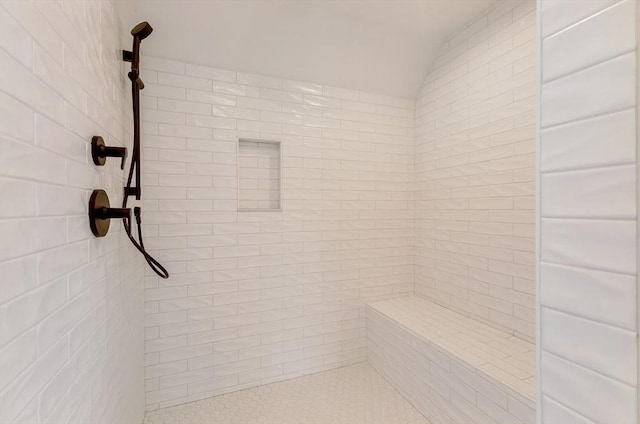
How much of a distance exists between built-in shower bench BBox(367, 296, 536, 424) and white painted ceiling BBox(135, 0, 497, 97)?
1.93 metres

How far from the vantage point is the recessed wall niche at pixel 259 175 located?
6.98ft

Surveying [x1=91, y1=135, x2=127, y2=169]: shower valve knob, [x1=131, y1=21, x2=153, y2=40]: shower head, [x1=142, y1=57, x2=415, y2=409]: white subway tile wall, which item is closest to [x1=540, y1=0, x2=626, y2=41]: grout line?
[x1=91, y1=135, x2=127, y2=169]: shower valve knob

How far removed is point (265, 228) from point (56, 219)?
142 centimetres

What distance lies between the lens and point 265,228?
6.94ft

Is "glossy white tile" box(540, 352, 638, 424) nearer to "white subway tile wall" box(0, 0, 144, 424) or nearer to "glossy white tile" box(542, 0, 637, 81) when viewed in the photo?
"glossy white tile" box(542, 0, 637, 81)

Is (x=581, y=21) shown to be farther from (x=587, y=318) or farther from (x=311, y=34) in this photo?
(x=311, y=34)

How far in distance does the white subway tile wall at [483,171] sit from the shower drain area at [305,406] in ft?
2.79

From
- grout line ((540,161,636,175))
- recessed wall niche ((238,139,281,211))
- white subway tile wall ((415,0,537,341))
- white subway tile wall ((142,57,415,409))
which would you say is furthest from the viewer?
recessed wall niche ((238,139,281,211))

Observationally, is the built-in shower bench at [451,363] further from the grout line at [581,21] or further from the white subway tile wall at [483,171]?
the grout line at [581,21]

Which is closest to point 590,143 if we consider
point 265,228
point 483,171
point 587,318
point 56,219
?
point 587,318

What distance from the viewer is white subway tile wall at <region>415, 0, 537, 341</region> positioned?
174 centimetres

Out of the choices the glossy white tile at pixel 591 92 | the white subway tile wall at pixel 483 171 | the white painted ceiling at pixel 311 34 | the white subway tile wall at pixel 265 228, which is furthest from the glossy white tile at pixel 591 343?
the white painted ceiling at pixel 311 34

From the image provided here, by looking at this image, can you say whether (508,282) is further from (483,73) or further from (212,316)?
(212,316)

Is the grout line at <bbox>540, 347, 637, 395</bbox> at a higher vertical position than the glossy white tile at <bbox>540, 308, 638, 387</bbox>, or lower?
lower
